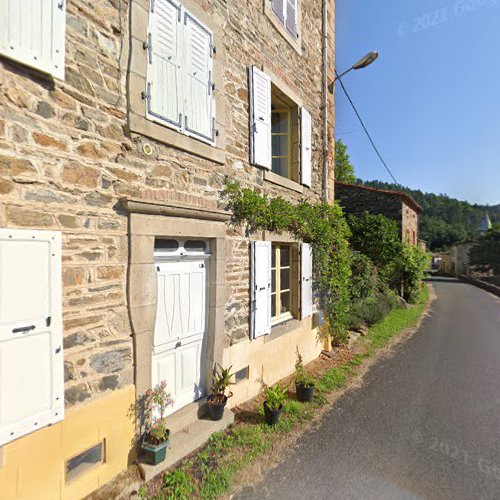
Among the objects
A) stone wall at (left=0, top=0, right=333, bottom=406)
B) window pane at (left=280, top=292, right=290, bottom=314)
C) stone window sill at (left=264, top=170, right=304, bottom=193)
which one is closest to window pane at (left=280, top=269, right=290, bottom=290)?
window pane at (left=280, top=292, right=290, bottom=314)

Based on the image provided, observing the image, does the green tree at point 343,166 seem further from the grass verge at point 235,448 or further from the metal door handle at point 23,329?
the metal door handle at point 23,329

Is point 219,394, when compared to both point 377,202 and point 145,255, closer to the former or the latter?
point 145,255

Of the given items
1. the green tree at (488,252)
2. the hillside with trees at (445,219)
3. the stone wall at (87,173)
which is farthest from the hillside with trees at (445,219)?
the stone wall at (87,173)

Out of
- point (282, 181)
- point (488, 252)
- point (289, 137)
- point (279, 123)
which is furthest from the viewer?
point (488, 252)

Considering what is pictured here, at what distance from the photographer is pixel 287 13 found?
5.59m

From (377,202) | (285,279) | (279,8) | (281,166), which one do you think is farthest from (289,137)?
(377,202)

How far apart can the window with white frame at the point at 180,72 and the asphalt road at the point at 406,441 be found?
13.2 feet

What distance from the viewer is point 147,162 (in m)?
3.15

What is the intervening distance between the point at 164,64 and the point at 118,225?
1.91 m

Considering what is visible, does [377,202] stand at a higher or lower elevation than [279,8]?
lower

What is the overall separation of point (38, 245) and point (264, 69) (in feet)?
14.3

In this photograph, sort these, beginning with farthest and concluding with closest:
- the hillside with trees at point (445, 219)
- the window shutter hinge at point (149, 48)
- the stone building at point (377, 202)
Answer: the hillside with trees at point (445, 219) < the stone building at point (377, 202) < the window shutter hinge at point (149, 48)

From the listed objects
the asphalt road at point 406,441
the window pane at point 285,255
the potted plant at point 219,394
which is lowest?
the asphalt road at point 406,441

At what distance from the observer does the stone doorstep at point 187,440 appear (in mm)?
2963
